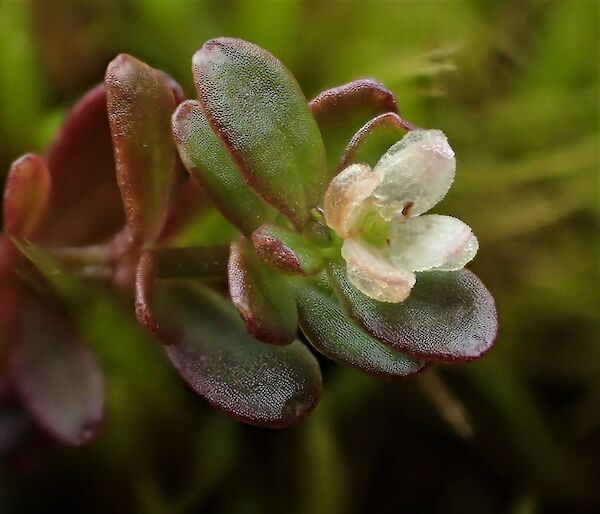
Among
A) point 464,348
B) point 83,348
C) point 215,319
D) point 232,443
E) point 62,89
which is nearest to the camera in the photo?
point 464,348

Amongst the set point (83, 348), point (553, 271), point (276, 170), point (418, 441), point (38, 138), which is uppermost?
point (276, 170)

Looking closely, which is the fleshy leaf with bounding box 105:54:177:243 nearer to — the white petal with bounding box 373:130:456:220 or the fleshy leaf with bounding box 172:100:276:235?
the fleshy leaf with bounding box 172:100:276:235

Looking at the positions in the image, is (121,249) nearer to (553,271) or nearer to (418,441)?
(418,441)

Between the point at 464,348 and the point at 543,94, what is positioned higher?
the point at 464,348

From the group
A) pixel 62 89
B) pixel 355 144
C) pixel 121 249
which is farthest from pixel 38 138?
pixel 355 144

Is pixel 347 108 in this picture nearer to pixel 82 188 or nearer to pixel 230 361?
pixel 230 361

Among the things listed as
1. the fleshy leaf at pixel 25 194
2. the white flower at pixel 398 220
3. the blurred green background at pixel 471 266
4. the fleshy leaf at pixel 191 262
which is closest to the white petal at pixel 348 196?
the white flower at pixel 398 220

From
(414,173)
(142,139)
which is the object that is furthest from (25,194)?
(414,173)

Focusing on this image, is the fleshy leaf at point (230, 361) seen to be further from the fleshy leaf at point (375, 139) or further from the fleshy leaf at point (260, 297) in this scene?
the fleshy leaf at point (375, 139)
